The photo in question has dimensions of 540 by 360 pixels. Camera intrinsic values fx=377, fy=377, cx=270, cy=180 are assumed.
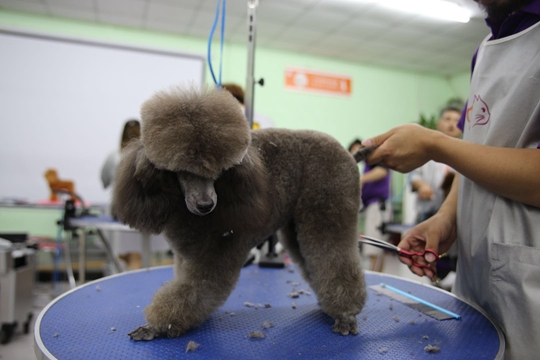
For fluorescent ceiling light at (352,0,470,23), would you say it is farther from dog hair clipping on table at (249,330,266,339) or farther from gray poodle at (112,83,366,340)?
dog hair clipping on table at (249,330,266,339)

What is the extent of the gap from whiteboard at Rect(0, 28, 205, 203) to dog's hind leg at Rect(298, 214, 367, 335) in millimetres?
2980

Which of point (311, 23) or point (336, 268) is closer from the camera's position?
point (336, 268)

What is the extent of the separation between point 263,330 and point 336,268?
7.7 inches

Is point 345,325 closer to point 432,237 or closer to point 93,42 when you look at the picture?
point 432,237

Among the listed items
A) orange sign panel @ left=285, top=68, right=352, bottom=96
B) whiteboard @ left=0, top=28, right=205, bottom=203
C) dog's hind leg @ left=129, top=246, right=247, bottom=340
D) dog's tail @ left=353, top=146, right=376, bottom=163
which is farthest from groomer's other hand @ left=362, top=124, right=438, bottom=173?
orange sign panel @ left=285, top=68, right=352, bottom=96

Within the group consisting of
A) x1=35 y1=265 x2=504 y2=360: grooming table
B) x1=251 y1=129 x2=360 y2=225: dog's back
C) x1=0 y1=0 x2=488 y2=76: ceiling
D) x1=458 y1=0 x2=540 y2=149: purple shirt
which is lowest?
x1=35 y1=265 x2=504 y2=360: grooming table

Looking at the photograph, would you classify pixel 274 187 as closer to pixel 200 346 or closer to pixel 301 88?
pixel 200 346

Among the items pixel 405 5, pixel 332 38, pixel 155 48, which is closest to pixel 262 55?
pixel 332 38

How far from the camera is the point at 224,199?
26.5 inches

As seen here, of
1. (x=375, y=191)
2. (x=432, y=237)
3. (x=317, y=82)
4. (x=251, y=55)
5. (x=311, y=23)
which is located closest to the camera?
(x=432, y=237)

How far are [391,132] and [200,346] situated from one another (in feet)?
1.91

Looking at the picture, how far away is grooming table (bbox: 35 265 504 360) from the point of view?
648mm

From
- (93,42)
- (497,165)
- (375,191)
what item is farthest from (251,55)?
(93,42)

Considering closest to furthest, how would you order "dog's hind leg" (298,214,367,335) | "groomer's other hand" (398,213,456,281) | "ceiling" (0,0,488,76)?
"dog's hind leg" (298,214,367,335)
"groomer's other hand" (398,213,456,281)
"ceiling" (0,0,488,76)
